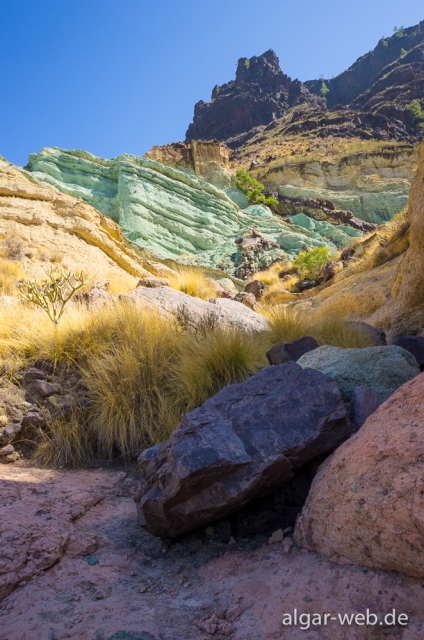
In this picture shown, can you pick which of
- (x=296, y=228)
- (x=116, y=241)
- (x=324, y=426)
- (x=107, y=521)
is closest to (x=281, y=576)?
(x=324, y=426)

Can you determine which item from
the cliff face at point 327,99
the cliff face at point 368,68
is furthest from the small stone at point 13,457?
the cliff face at point 368,68

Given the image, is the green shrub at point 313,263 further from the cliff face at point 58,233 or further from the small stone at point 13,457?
the small stone at point 13,457

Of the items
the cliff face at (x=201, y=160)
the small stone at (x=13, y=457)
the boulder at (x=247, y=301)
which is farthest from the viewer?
the cliff face at (x=201, y=160)

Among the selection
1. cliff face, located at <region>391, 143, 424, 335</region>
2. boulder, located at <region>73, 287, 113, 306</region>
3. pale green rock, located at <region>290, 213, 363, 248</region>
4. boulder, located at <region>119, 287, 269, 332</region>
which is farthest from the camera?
pale green rock, located at <region>290, 213, 363, 248</region>

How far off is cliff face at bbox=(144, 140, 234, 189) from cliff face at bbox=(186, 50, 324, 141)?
52.8 m

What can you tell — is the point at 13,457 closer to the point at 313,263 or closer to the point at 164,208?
the point at 313,263

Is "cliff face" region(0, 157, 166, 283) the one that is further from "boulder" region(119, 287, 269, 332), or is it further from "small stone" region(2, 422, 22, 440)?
"small stone" region(2, 422, 22, 440)

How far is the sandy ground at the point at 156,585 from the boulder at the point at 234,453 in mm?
215

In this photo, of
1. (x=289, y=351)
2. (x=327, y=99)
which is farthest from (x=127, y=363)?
(x=327, y=99)

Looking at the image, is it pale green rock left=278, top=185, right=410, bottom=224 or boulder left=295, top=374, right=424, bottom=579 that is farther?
pale green rock left=278, top=185, right=410, bottom=224

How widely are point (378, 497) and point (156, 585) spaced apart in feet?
3.38

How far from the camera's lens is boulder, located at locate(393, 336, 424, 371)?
3.33m

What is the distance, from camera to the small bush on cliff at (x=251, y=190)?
3016cm

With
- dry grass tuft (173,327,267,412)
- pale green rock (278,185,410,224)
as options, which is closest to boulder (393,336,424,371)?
dry grass tuft (173,327,267,412)
